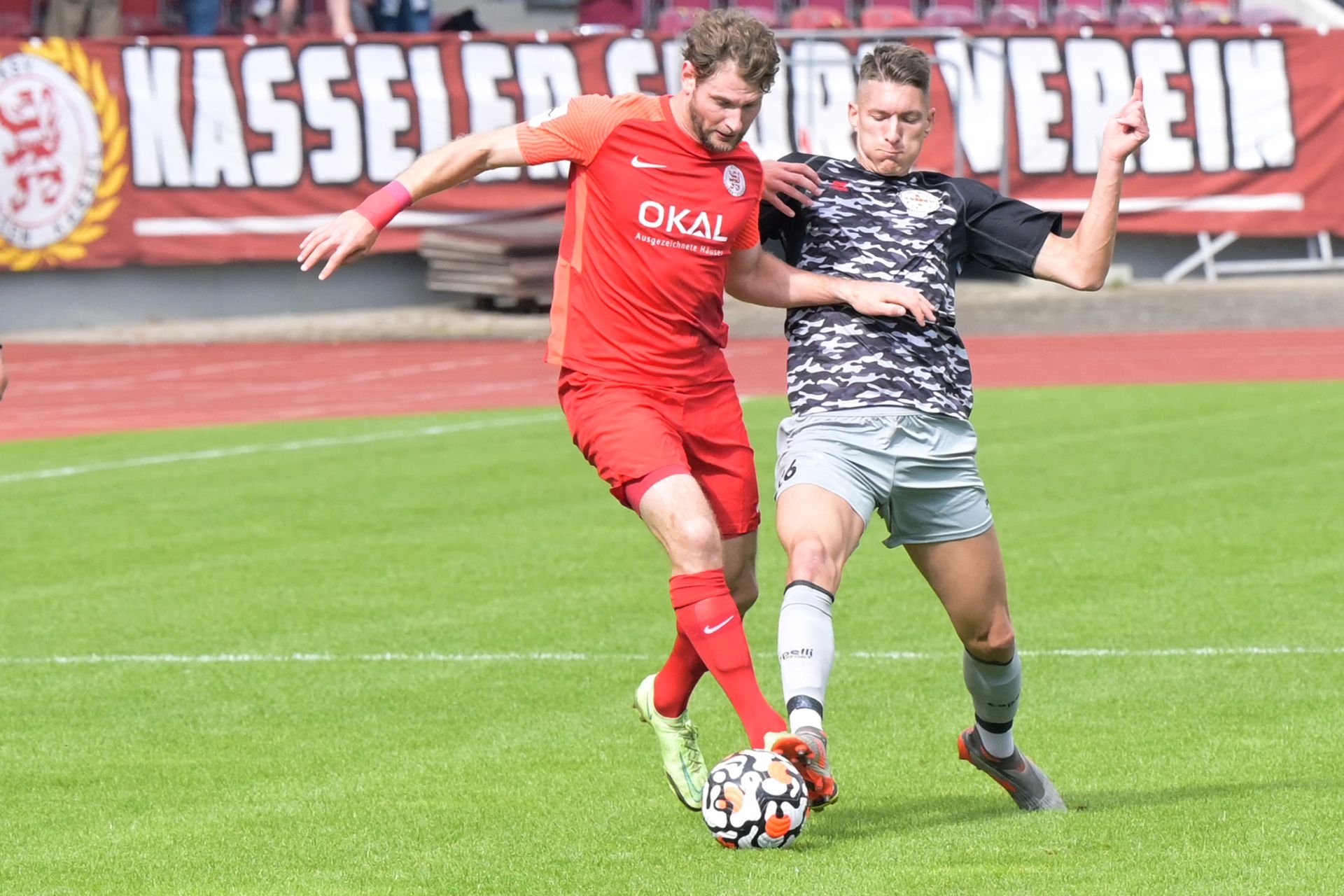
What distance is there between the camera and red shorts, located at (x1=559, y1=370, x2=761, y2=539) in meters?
5.73

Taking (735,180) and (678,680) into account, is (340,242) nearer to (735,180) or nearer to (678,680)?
(735,180)

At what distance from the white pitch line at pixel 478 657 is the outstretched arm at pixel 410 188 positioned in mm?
3169

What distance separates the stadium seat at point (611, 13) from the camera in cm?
2991

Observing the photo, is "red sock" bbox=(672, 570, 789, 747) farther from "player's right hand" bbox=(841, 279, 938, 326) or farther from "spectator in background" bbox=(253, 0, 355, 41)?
"spectator in background" bbox=(253, 0, 355, 41)

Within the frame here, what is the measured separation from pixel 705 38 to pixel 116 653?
4538 millimetres

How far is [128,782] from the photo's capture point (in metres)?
6.52

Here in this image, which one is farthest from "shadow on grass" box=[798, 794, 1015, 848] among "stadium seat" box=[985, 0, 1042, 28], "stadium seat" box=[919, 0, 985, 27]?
"stadium seat" box=[919, 0, 985, 27]

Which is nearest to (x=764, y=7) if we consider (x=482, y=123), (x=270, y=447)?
(x=482, y=123)

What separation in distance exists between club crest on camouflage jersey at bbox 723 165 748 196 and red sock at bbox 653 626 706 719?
132 cm

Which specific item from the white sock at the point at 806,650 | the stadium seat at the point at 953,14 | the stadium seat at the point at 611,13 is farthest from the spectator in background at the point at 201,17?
the white sock at the point at 806,650

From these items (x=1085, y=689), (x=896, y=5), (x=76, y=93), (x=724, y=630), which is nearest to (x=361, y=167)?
(x=76, y=93)

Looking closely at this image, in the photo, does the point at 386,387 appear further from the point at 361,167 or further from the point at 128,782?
the point at 128,782

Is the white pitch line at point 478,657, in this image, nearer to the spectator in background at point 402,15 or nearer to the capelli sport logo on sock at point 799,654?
the capelli sport logo on sock at point 799,654

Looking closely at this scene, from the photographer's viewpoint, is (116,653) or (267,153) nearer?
(116,653)
